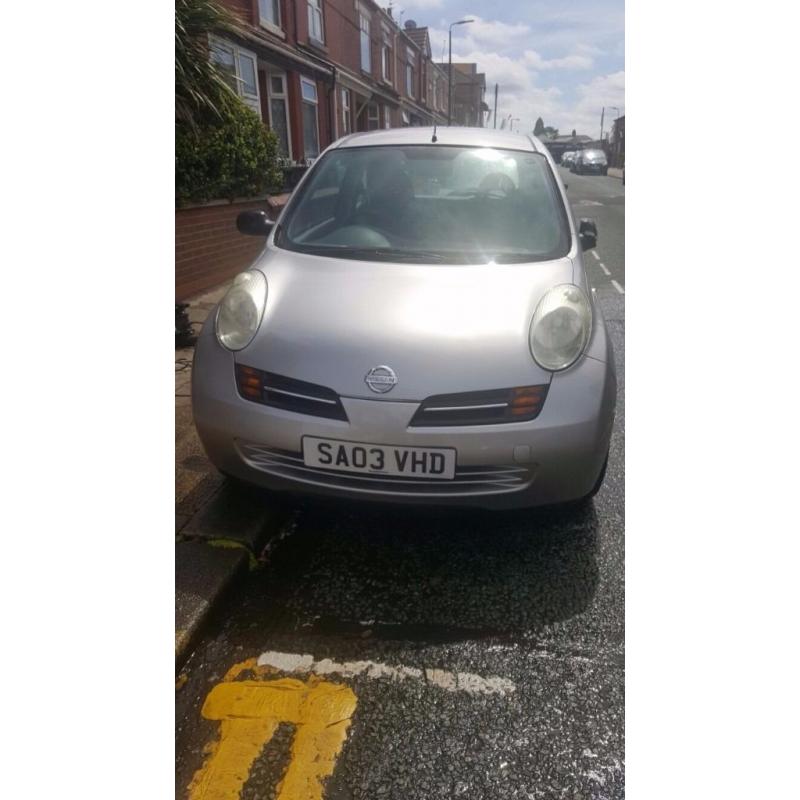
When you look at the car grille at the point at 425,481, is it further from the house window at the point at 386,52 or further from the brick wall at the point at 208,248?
the house window at the point at 386,52

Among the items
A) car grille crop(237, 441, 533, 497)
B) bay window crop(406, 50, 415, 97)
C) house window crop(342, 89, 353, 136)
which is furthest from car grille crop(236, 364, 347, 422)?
house window crop(342, 89, 353, 136)

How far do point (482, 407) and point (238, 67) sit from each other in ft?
7.09

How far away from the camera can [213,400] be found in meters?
1.91

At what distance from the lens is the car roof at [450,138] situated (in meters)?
2.80

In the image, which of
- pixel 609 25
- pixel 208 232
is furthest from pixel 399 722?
pixel 208 232

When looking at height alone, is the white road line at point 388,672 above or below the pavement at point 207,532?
below

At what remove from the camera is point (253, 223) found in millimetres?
2676

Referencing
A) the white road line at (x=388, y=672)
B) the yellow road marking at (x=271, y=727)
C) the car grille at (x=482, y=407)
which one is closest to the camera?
the yellow road marking at (x=271, y=727)

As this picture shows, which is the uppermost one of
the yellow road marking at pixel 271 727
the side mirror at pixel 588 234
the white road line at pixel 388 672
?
the side mirror at pixel 588 234

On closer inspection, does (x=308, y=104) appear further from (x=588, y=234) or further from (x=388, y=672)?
(x=388, y=672)

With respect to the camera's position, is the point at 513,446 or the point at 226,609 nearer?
the point at 513,446

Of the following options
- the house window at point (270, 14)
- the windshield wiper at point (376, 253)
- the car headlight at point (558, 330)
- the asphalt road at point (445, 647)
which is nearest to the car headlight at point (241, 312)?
the windshield wiper at point (376, 253)
